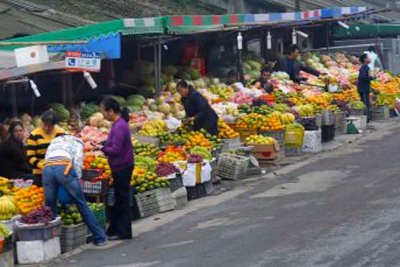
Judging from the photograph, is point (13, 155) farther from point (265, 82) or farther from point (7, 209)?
point (265, 82)

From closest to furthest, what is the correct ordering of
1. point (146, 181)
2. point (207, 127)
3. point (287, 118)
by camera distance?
point (146, 181) < point (207, 127) < point (287, 118)

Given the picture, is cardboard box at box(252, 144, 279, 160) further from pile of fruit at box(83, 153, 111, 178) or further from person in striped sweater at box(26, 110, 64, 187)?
person in striped sweater at box(26, 110, 64, 187)

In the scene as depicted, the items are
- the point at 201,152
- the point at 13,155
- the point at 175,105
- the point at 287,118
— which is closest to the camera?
the point at 13,155

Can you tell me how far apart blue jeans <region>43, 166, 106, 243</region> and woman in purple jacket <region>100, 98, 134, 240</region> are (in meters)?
0.54

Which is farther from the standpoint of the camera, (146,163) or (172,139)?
(172,139)

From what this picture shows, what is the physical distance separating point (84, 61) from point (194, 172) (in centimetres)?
A: 256

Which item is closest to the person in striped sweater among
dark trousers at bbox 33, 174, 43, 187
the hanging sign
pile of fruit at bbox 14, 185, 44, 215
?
dark trousers at bbox 33, 174, 43, 187

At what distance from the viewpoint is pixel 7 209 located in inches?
408

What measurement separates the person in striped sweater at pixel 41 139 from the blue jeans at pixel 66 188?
771 mm

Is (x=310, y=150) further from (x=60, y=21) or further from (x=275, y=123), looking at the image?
(x=60, y=21)

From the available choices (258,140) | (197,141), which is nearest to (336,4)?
(258,140)

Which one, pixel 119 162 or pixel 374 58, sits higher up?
pixel 374 58

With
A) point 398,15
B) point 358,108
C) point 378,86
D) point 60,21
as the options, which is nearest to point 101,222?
point 60,21

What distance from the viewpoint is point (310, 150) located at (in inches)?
729
